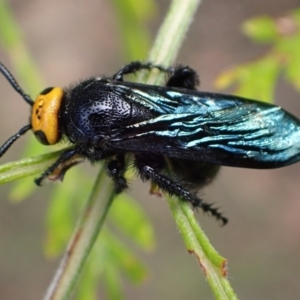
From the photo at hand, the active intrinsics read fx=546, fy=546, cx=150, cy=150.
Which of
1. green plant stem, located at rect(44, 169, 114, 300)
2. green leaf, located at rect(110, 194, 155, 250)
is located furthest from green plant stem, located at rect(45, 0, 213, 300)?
green leaf, located at rect(110, 194, 155, 250)

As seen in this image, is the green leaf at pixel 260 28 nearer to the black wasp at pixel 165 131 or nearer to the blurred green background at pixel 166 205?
the black wasp at pixel 165 131

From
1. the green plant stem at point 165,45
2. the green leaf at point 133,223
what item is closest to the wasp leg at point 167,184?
the green plant stem at point 165,45

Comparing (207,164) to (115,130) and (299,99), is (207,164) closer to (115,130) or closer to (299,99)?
(115,130)

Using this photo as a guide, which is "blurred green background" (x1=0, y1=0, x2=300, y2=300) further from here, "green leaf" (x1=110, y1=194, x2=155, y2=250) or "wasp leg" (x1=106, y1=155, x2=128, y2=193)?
"wasp leg" (x1=106, y1=155, x2=128, y2=193)

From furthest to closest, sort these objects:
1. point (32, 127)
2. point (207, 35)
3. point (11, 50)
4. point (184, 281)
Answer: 1. point (207, 35)
2. point (184, 281)
3. point (11, 50)
4. point (32, 127)

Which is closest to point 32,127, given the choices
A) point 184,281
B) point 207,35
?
point 184,281
